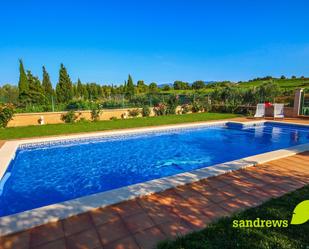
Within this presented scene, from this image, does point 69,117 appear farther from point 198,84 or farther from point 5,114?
point 198,84

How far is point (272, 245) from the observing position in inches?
79.1

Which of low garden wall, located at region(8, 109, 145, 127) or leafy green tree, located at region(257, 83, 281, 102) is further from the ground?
leafy green tree, located at region(257, 83, 281, 102)

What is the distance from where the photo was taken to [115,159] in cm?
693

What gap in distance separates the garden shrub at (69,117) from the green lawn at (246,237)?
37.6 feet

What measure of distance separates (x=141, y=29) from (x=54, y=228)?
20.2 m

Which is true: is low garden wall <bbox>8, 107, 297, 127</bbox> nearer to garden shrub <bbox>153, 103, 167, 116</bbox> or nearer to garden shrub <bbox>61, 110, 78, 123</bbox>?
garden shrub <bbox>61, 110, 78, 123</bbox>

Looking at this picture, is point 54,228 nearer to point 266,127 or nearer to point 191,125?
point 191,125

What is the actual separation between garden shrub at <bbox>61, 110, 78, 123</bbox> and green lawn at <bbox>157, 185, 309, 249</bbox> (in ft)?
37.6

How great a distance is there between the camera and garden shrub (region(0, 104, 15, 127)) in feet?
32.3

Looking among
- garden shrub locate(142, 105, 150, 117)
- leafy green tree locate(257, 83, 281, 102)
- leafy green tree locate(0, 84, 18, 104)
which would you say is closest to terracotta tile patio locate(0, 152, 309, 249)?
garden shrub locate(142, 105, 150, 117)

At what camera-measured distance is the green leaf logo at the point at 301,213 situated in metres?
2.43

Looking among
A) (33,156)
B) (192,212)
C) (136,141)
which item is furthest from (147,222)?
(136,141)

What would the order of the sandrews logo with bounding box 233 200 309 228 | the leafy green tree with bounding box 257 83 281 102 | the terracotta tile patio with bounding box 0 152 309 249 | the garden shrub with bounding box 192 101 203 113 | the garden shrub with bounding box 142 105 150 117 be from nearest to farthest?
the terracotta tile patio with bounding box 0 152 309 249
the sandrews logo with bounding box 233 200 309 228
the garden shrub with bounding box 142 105 150 117
the leafy green tree with bounding box 257 83 281 102
the garden shrub with bounding box 192 101 203 113

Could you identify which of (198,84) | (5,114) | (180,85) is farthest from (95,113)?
(198,84)
